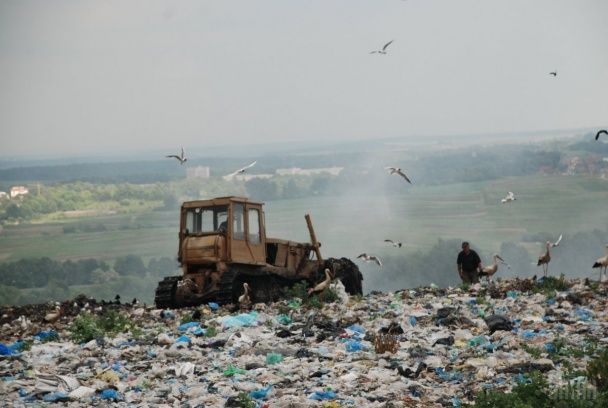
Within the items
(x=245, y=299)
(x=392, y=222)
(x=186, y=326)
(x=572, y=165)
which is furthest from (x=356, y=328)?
(x=572, y=165)

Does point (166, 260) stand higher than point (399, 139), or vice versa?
point (399, 139)

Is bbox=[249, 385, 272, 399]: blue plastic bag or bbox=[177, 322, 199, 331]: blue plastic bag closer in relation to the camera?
bbox=[249, 385, 272, 399]: blue plastic bag

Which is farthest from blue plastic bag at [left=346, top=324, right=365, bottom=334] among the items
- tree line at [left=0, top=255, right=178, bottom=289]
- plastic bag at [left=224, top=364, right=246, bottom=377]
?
tree line at [left=0, top=255, right=178, bottom=289]

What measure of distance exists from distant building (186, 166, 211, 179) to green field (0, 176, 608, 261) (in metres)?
5.21

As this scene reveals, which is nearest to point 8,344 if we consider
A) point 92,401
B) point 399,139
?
point 92,401

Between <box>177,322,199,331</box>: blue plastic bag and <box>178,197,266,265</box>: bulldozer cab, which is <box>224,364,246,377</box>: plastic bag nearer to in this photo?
<box>177,322,199,331</box>: blue plastic bag

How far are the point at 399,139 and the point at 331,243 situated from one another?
1019 inches

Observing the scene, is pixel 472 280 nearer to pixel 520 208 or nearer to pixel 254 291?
pixel 254 291

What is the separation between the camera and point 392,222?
176 feet

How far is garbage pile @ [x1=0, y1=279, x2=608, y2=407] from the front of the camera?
10586 mm

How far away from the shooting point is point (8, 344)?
14.6 meters

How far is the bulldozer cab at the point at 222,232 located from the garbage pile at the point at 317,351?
107 centimetres

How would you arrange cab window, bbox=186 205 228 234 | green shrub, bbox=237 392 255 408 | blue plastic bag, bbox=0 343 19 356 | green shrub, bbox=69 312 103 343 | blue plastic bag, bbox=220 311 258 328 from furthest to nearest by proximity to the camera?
cab window, bbox=186 205 228 234 < blue plastic bag, bbox=220 311 258 328 < green shrub, bbox=69 312 103 343 < blue plastic bag, bbox=0 343 19 356 < green shrub, bbox=237 392 255 408

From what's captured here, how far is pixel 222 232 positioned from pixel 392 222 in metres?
35.1
